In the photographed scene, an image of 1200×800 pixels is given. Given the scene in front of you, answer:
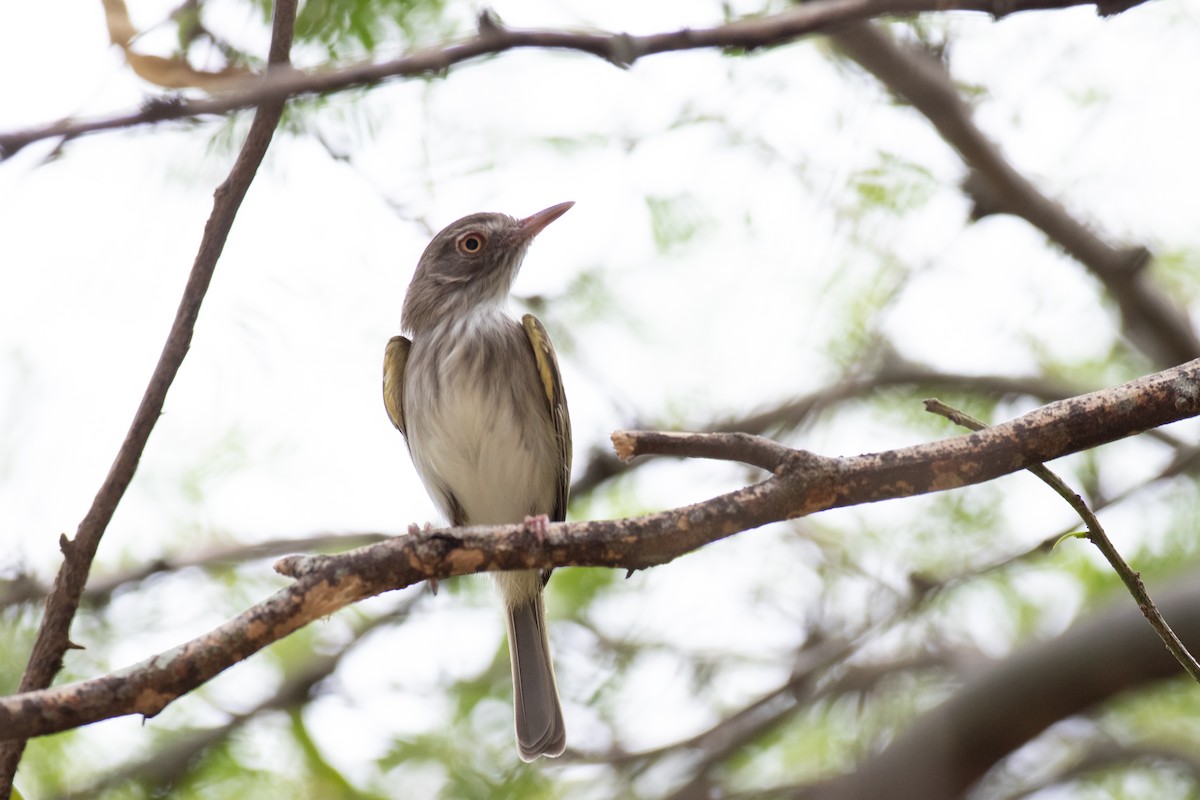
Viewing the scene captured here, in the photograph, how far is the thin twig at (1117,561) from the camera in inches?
93.3

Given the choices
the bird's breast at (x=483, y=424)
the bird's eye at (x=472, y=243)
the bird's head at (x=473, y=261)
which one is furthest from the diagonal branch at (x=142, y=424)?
the bird's eye at (x=472, y=243)

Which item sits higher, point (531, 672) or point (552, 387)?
point (552, 387)

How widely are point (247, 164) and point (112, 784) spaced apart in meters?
3.29

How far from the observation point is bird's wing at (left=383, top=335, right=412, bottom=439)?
16.4 ft

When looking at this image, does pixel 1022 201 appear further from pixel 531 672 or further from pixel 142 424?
pixel 142 424

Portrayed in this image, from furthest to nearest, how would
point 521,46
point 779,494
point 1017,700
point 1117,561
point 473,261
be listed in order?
1. point 473,261
2. point 1017,700
3. point 779,494
4. point 1117,561
5. point 521,46

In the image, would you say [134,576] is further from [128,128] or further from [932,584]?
[128,128]

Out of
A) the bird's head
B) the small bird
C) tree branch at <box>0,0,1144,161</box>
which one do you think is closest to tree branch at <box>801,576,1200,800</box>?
the small bird

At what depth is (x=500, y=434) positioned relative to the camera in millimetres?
4660

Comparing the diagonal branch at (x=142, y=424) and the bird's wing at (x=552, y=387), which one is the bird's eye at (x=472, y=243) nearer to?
the bird's wing at (x=552, y=387)

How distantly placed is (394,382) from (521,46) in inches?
115

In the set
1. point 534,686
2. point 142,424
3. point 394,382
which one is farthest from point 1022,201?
point 142,424

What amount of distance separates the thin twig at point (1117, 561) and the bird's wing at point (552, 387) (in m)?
2.34

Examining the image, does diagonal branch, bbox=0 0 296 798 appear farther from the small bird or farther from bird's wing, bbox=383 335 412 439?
bird's wing, bbox=383 335 412 439
